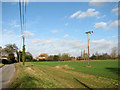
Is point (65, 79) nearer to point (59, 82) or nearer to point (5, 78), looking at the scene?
point (59, 82)

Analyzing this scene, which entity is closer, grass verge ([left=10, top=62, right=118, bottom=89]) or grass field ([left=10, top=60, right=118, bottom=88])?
grass verge ([left=10, top=62, right=118, bottom=89])

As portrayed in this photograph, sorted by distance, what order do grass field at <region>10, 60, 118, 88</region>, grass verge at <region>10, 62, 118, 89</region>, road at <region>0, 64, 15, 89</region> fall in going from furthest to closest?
road at <region>0, 64, 15, 89</region> < grass field at <region>10, 60, 118, 88</region> < grass verge at <region>10, 62, 118, 89</region>

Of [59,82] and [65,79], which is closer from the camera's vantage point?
[59,82]

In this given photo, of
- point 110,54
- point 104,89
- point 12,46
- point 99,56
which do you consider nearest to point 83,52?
point 99,56

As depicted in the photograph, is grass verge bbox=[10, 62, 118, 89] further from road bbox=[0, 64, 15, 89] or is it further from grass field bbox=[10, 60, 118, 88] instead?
road bbox=[0, 64, 15, 89]

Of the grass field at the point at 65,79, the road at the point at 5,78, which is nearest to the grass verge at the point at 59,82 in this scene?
the grass field at the point at 65,79

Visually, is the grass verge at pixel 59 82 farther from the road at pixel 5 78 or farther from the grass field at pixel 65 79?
the road at pixel 5 78

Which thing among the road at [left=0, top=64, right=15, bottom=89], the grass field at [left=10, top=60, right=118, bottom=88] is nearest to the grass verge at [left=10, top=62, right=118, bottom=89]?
the grass field at [left=10, top=60, right=118, bottom=88]

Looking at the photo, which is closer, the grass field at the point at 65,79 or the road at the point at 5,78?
the grass field at the point at 65,79

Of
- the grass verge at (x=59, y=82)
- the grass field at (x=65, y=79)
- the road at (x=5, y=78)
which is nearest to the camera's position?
the grass verge at (x=59, y=82)

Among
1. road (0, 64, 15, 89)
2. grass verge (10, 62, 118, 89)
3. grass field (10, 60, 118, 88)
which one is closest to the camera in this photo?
grass verge (10, 62, 118, 89)

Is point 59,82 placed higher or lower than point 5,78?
higher

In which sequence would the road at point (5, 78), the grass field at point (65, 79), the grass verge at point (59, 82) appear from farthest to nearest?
the road at point (5, 78)
the grass field at point (65, 79)
the grass verge at point (59, 82)

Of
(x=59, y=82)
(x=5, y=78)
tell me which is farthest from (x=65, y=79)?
(x=5, y=78)
